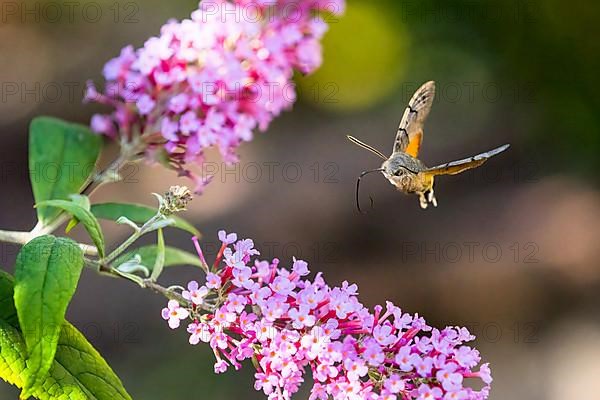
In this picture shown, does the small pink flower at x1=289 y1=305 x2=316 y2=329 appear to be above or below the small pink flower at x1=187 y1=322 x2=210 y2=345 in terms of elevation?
above

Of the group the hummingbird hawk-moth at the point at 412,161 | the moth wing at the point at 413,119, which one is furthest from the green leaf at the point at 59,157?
the moth wing at the point at 413,119

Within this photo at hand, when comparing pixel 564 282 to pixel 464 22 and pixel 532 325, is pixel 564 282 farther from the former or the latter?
pixel 464 22

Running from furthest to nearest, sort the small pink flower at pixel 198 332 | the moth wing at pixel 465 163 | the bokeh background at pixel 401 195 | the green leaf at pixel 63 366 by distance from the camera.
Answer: the bokeh background at pixel 401 195 → the moth wing at pixel 465 163 → the small pink flower at pixel 198 332 → the green leaf at pixel 63 366

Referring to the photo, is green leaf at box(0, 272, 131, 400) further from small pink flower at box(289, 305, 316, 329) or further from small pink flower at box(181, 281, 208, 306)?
small pink flower at box(289, 305, 316, 329)

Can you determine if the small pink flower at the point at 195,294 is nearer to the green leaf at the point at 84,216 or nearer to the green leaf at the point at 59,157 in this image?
the green leaf at the point at 84,216

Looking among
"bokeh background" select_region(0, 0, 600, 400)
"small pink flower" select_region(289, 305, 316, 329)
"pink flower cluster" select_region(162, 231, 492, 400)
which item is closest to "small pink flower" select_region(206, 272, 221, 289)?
"pink flower cluster" select_region(162, 231, 492, 400)

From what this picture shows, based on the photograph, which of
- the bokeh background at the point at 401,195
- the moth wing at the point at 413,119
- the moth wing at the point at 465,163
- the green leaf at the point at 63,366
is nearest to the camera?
the green leaf at the point at 63,366
